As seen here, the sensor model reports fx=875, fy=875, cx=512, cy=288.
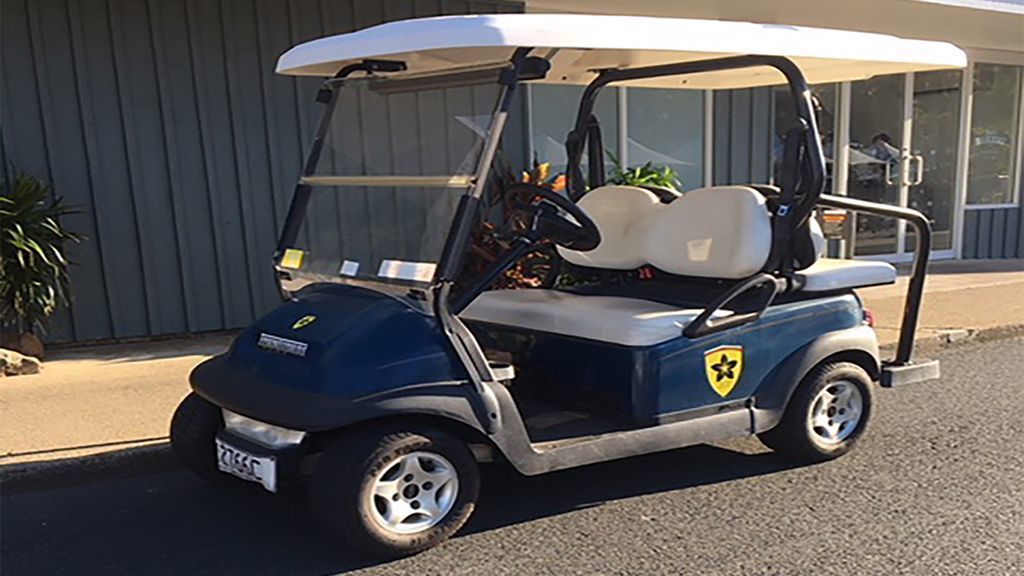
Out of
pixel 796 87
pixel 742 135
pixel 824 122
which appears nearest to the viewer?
pixel 796 87

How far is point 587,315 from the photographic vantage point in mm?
3652

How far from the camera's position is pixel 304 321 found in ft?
10.5

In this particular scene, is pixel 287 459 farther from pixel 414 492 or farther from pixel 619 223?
pixel 619 223

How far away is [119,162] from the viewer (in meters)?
5.93

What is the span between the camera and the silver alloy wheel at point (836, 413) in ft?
12.9

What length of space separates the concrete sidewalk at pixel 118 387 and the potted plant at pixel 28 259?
0.31 metres

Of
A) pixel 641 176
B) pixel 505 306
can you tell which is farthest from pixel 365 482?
pixel 641 176

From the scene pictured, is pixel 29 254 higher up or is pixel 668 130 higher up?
pixel 668 130

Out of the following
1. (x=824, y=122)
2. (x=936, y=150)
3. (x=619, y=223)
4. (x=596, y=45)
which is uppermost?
(x=596, y=45)

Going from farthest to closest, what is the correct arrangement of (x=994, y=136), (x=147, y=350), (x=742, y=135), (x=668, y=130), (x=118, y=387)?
(x=994, y=136) → (x=742, y=135) → (x=668, y=130) → (x=147, y=350) → (x=118, y=387)

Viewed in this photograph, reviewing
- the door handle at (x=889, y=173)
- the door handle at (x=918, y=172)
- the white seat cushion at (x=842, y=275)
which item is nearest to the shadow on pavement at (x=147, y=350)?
the white seat cushion at (x=842, y=275)

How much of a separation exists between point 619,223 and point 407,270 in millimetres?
1619

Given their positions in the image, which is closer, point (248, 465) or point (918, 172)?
point (248, 465)

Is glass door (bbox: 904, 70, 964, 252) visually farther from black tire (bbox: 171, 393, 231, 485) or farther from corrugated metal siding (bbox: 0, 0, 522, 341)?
black tire (bbox: 171, 393, 231, 485)
